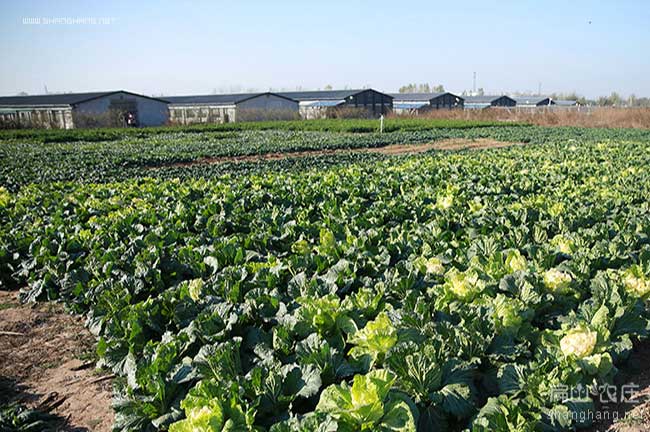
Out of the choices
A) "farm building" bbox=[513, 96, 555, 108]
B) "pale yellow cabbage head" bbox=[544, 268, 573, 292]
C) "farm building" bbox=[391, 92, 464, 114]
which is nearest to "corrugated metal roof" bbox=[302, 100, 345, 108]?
"farm building" bbox=[391, 92, 464, 114]

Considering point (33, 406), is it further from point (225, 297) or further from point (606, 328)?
point (606, 328)

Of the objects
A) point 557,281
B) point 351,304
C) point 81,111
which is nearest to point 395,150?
point 557,281

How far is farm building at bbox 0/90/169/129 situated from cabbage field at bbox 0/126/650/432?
4076cm

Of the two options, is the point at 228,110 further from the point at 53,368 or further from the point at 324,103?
the point at 53,368

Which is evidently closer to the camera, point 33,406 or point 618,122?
point 33,406

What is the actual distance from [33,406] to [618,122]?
4717 cm

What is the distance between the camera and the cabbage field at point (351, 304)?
9.14 feet

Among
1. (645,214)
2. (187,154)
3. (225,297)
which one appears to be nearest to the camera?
(225,297)

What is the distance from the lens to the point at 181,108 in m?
52.7

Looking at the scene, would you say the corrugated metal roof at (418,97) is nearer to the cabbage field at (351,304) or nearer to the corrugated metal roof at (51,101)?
the corrugated metal roof at (51,101)

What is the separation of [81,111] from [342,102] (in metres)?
27.7

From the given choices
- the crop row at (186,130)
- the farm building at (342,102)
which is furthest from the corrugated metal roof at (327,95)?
the crop row at (186,130)

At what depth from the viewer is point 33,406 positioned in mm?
3525

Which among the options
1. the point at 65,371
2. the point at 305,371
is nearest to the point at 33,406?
the point at 65,371
